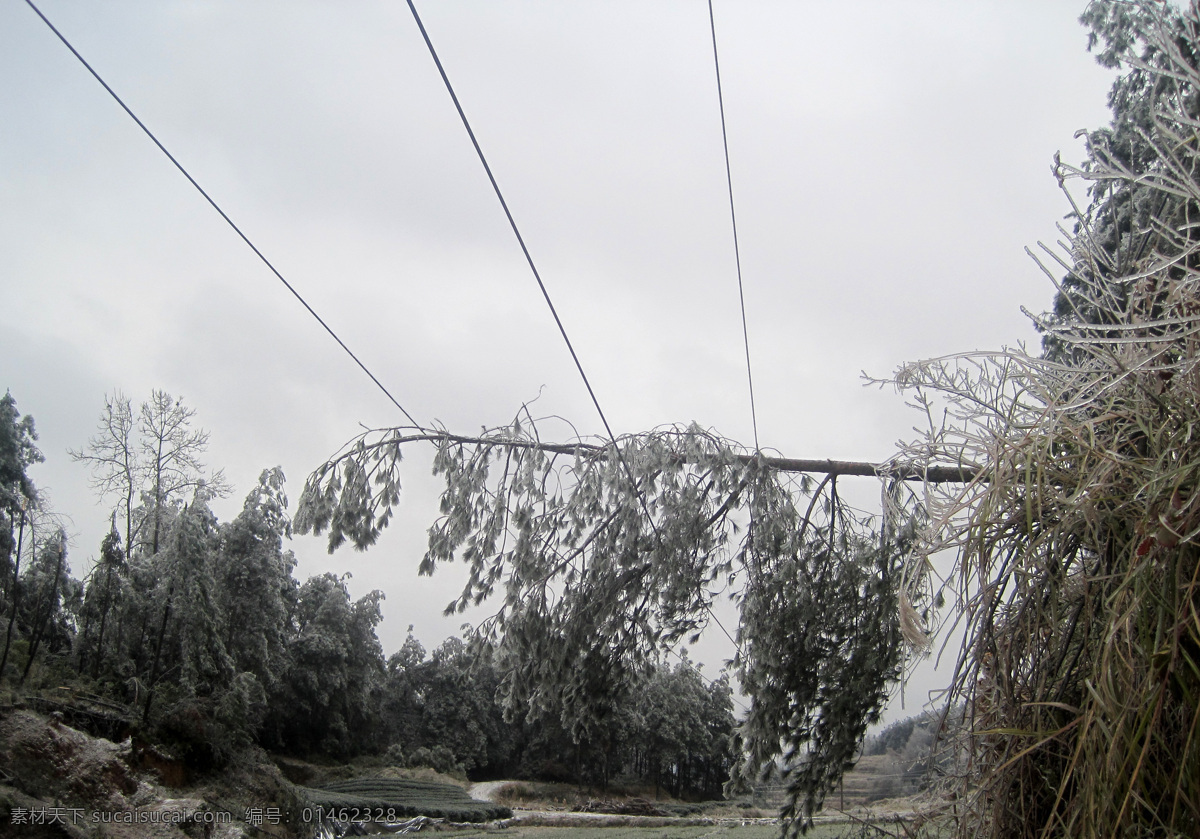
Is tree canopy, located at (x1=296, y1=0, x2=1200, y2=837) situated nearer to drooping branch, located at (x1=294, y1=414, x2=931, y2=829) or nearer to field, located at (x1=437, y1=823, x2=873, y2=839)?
drooping branch, located at (x1=294, y1=414, x2=931, y2=829)

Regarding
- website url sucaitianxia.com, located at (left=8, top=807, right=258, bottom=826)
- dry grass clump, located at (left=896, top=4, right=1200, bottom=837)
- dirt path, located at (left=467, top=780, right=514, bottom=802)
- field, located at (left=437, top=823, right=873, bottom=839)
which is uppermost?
dry grass clump, located at (left=896, top=4, right=1200, bottom=837)

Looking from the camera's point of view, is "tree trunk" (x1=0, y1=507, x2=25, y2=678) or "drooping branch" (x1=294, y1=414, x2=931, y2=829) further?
"tree trunk" (x1=0, y1=507, x2=25, y2=678)

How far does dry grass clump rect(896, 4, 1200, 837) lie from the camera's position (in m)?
2.13

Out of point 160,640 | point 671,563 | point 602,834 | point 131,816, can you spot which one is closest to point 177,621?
point 160,640

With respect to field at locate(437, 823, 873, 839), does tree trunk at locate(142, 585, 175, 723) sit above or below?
above

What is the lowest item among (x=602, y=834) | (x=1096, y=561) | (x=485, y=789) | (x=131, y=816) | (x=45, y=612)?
(x=485, y=789)

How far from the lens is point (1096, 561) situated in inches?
108

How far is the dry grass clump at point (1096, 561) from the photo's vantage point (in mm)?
2135

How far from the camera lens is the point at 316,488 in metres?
6.60

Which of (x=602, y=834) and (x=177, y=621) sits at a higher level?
(x=177, y=621)

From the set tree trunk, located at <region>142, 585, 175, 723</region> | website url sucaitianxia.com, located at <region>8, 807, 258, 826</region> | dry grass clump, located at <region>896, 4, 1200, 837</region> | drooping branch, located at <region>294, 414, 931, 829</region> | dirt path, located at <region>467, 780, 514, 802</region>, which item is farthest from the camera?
dirt path, located at <region>467, 780, 514, 802</region>

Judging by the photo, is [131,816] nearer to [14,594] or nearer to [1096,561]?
[14,594]

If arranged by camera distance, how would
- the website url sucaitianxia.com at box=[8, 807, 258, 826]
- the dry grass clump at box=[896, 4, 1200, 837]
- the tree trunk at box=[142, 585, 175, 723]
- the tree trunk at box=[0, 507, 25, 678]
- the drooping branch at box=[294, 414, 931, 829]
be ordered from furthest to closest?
the tree trunk at box=[142, 585, 175, 723], the tree trunk at box=[0, 507, 25, 678], the website url sucaitianxia.com at box=[8, 807, 258, 826], the drooping branch at box=[294, 414, 931, 829], the dry grass clump at box=[896, 4, 1200, 837]

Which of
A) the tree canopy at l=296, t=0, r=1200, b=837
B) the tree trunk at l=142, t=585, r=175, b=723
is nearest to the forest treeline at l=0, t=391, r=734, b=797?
the tree trunk at l=142, t=585, r=175, b=723
